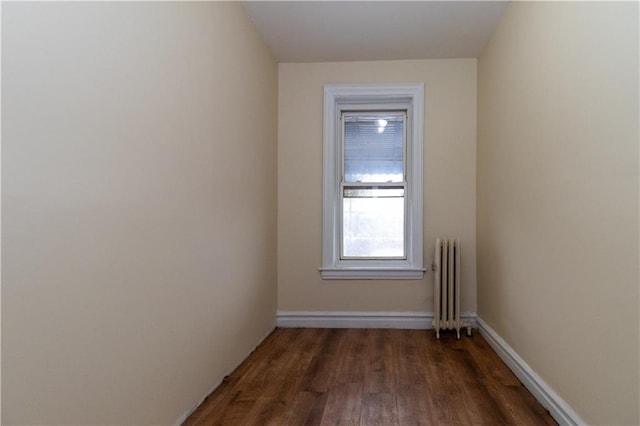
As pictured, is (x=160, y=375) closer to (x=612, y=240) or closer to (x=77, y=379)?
(x=77, y=379)

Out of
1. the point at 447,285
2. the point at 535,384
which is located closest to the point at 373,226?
the point at 447,285

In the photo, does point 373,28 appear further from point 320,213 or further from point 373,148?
point 320,213

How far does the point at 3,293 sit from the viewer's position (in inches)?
43.8

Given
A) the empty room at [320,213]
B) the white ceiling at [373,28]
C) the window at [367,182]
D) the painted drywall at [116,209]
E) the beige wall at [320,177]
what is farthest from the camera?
the window at [367,182]

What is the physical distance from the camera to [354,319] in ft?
13.8

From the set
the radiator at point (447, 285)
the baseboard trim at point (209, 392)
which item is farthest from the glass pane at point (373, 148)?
the baseboard trim at point (209, 392)

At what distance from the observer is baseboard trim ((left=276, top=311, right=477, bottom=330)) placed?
4.14m

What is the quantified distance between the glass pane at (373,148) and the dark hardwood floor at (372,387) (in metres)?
1.60

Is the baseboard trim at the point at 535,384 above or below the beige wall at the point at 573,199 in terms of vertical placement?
below

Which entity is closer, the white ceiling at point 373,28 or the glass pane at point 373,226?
the white ceiling at point 373,28

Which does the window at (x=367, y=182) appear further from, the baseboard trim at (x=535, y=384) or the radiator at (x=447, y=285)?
the baseboard trim at (x=535, y=384)

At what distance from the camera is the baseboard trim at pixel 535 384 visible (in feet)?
6.88

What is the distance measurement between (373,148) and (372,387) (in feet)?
8.02

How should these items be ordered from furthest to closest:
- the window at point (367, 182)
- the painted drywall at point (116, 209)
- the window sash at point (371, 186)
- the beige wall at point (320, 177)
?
the window sash at point (371, 186)
the window at point (367, 182)
the beige wall at point (320, 177)
the painted drywall at point (116, 209)
